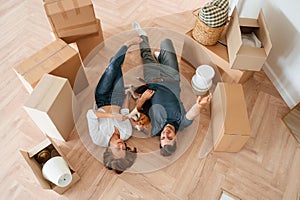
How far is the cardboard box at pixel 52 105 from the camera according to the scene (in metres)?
1.01

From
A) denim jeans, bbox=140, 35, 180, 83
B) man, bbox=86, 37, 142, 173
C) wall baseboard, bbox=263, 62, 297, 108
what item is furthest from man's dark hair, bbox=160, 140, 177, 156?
wall baseboard, bbox=263, 62, 297, 108

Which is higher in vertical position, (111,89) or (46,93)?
(46,93)

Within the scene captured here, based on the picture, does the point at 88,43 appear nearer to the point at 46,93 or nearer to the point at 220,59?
the point at 46,93

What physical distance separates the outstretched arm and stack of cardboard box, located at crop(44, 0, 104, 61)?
69cm

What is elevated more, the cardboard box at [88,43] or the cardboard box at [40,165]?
the cardboard box at [88,43]

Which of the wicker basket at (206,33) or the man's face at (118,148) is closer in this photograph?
the man's face at (118,148)

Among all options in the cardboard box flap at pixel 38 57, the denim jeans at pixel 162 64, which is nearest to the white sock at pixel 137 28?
the denim jeans at pixel 162 64

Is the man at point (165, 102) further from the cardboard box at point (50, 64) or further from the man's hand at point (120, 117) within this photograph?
the cardboard box at point (50, 64)

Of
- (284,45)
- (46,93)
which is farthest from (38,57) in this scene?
(284,45)

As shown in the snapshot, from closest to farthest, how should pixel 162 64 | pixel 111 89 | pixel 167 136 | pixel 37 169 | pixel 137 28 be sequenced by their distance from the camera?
pixel 37 169, pixel 167 136, pixel 111 89, pixel 162 64, pixel 137 28

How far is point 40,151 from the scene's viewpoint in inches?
41.3

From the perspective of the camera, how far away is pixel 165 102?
1.19 meters

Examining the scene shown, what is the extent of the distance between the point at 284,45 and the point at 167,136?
31.8 inches

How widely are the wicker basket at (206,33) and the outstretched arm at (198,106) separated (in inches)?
15.2
